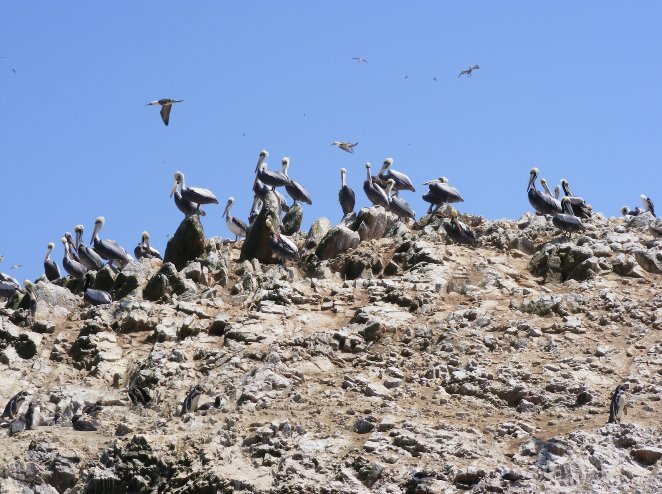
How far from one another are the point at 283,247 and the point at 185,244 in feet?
7.57

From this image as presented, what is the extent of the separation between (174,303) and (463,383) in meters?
5.83

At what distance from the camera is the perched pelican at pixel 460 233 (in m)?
26.0

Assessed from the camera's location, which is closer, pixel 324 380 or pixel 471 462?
pixel 471 462

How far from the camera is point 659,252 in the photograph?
24703 millimetres

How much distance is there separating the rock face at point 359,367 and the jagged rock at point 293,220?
2.12m

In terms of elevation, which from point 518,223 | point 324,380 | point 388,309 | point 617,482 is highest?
point 518,223

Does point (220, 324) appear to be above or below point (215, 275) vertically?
below

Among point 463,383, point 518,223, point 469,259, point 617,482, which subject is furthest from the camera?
point 518,223

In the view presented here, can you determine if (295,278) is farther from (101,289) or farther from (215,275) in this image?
(101,289)

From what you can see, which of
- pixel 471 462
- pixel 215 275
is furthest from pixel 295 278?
pixel 471 462

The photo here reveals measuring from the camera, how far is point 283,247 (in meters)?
26.2

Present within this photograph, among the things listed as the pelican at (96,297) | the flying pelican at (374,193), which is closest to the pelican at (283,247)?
the pelican at (96,297)

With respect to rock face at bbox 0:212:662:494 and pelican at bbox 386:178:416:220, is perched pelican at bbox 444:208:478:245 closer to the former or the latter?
rock face at bbox 0:212:662:494

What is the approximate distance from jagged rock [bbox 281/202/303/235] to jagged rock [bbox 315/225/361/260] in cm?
323
